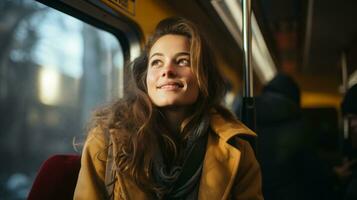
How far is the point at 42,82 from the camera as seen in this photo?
2.15 m

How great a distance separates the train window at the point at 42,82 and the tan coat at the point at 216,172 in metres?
0.64

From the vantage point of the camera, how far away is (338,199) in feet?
8.91

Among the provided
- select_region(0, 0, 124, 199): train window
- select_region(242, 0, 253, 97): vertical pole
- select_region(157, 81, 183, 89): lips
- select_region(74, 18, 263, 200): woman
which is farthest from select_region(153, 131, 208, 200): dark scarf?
select_region(0, 0, 124, 199): train window

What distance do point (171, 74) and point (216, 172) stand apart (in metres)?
0.39

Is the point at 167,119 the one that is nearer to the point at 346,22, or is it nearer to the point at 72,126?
the point at 72,126

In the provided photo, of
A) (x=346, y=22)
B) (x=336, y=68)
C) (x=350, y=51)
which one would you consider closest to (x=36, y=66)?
(x=346, y=22)

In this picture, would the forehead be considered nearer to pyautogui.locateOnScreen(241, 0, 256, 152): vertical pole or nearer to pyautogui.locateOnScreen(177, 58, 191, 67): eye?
pyautogui.locateOnScreen(177, 58, 191, 67): eye

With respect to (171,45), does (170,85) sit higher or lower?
lower

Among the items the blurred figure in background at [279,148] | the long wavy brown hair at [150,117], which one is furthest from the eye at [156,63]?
the blurred figure in background at [279,148]

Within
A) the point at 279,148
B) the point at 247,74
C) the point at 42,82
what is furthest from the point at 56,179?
the point at 279,148

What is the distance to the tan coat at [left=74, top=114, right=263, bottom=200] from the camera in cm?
119

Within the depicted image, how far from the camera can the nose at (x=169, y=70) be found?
4.13 ft

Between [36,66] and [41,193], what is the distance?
3.58ft

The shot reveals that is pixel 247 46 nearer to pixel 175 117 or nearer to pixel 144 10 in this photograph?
pixel 175 117
